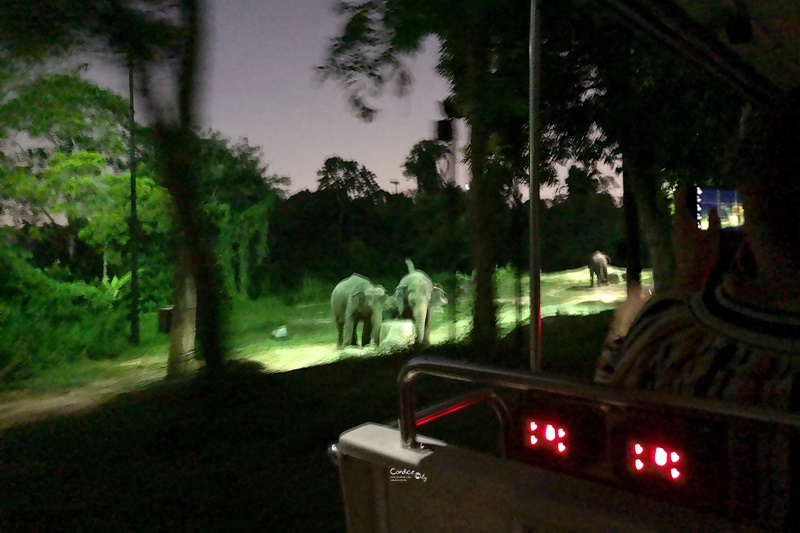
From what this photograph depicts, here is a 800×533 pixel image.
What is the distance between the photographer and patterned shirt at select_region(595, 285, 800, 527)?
176 cm

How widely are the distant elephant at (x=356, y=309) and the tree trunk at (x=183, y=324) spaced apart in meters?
6.02

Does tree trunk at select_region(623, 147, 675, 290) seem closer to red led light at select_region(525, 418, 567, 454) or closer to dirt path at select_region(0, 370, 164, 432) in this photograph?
dirt path at select_region(0, 370, 164, 432)

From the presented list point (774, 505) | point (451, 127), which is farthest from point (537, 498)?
point (451, 127)

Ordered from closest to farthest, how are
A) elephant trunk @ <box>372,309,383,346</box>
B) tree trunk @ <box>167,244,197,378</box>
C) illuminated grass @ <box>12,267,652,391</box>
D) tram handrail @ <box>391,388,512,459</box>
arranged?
1. tram handrail @ <box>391,388,512,459</box>
2. tree trunk @ <box>167,244,197,378</box>
3. illuminated grass @ <box>12,267,652,391</box>
4. elephant trunk @ <box>372,309,383,346</box>

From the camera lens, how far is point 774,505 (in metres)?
1.75

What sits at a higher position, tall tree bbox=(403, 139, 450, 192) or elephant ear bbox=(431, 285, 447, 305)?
tall tree bbox=(403, 139, 450, 192)

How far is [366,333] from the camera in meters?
15.6

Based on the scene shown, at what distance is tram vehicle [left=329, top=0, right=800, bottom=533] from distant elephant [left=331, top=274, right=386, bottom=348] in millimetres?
12284

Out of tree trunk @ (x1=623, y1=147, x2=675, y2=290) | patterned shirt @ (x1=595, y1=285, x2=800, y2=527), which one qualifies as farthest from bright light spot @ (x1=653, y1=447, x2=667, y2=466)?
tree trunk @ (x1=623, y1=147, x2=675, y2=290)

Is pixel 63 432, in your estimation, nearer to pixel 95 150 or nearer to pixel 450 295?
pixel 450 295

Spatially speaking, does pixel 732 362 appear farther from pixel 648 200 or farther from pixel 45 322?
pixel 45 322

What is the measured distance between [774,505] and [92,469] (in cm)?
444

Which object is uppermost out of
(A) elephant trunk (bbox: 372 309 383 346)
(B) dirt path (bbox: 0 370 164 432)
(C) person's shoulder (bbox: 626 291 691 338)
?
(C) person's shoulder (bbox: 626 291 691 338)

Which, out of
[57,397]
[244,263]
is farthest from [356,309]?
[57,397]
